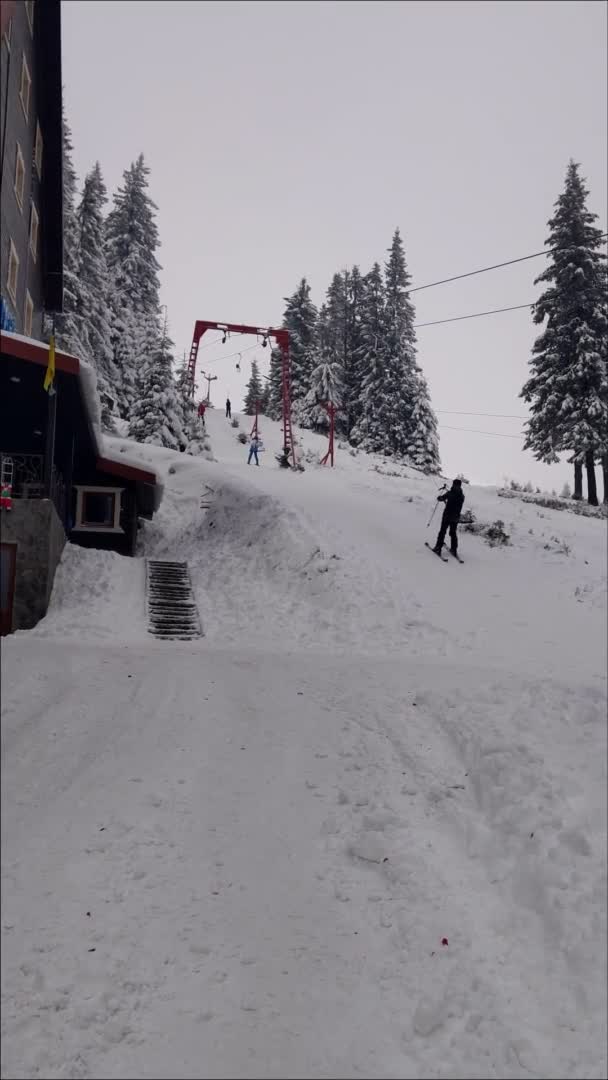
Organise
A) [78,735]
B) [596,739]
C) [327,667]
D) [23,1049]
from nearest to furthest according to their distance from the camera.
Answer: [23,1049] < [78,735] < [596,739] < [327,667]

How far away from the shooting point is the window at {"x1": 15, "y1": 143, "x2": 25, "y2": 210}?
16.9 meters

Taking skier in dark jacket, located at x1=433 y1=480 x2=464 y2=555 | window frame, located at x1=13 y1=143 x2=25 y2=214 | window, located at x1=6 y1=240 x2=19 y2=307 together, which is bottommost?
skier in dark jacket, located at x1=433 y1=480 x2=464 y2=555

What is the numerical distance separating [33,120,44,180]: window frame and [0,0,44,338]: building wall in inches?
10.2

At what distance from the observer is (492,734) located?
302 inches

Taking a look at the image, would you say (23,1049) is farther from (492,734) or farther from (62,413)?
(62,413)

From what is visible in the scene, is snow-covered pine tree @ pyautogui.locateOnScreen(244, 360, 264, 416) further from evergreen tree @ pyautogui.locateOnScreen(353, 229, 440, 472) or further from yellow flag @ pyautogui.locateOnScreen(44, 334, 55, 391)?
yellow flag @ pyautogui.locateOnScreen(44, 334, 55, 391)

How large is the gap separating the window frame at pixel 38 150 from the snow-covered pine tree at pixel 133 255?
23488 millimetres

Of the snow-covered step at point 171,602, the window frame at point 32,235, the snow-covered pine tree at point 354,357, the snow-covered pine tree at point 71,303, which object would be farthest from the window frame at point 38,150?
the snow-covered pine tree at point 354,357

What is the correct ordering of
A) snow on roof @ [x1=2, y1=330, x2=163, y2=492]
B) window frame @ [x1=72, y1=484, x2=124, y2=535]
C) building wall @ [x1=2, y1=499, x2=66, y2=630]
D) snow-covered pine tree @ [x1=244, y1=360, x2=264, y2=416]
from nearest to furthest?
snow on roof @ [x1=2, y1=330, x2=163, y2=492] → building wall @ [x1=2, y1=499, x2=66, y2=630] → window frame @ [x1=72, y1=484, x2=124, y2=535] → snow-covered pine tree @ [x1=244, y1=360, x2=264, y2=416]

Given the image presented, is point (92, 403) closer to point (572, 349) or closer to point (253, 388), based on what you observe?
point (572, 349)

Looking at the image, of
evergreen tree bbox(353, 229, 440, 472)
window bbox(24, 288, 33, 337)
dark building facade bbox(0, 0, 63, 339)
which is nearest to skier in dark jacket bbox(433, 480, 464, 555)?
dark building facade bbox(0, 0, 63, 339)

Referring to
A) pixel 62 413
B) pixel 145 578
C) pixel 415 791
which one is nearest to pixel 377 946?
pixel 415 791

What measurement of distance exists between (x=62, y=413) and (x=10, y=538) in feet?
15.3

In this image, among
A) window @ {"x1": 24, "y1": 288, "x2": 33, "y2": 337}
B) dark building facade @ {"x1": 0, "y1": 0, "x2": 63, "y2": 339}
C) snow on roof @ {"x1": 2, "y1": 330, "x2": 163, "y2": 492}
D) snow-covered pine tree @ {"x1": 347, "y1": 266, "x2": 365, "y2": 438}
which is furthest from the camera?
snow-covered pine tree @ {"x1": 347, "y1": 266, "x2": 365, "y2": 438}
